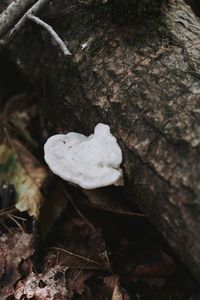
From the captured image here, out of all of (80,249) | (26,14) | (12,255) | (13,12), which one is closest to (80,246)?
(80,249)

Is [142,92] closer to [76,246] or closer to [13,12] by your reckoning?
[76,246]

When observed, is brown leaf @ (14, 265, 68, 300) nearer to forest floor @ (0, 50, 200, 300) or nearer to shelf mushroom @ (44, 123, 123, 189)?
forest floor @ (0, 50, 200, 300)

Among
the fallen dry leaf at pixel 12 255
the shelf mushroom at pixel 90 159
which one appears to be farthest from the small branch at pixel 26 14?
the fallen dry leaf at pixel 12 255

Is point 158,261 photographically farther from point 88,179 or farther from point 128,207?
point 88,179

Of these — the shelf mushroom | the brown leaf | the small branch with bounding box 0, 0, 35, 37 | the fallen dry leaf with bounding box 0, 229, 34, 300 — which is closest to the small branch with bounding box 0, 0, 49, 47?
the small branch with bounding box 0, 0, 35, 37

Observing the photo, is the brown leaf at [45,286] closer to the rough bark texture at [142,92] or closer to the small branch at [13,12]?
the rough bark texture at [142,92]

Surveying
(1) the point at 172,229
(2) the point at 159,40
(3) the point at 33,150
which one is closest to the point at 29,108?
(3) the point at 33,150
